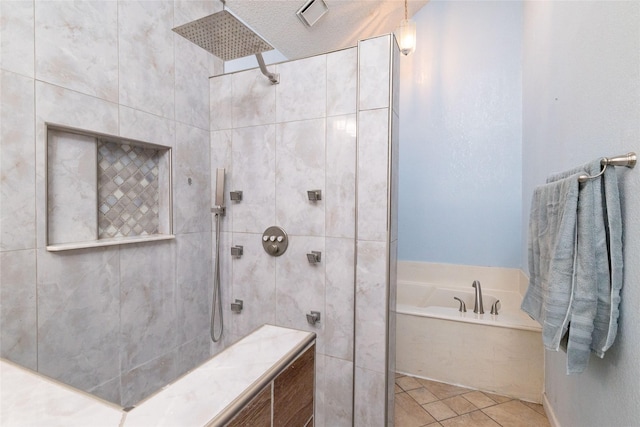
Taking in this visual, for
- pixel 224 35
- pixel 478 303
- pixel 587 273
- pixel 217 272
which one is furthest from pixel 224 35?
pixel 478 303

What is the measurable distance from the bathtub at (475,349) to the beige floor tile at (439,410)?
0.89 feet

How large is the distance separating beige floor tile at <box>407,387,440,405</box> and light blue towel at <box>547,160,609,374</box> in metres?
1.17

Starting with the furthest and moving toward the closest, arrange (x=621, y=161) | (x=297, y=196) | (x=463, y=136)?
1. (x=463, y=136)
2. (x=297, y=196)
3. (x=621, y=161)

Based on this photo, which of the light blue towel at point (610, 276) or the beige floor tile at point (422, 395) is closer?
the light blue towel at point (610, 276)

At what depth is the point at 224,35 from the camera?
126 cm

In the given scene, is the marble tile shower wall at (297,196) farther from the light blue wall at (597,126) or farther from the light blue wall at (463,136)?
the light blue wall at (463,136)

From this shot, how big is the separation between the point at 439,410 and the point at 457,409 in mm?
119

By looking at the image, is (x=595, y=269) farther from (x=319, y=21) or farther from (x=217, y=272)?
(x=319, y=21)

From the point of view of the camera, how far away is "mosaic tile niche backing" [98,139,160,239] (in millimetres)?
1381

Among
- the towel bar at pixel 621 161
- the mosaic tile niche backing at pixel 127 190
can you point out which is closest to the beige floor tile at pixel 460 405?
the towel bar at pixel 621 161

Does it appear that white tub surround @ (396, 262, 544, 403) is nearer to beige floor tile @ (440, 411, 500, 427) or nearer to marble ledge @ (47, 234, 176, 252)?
beige floor tile @ (440, 411, 500, 427)

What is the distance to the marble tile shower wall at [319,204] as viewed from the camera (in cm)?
141

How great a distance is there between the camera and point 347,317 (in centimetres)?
151

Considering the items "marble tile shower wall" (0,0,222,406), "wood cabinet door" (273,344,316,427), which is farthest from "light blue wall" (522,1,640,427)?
"marble tile shower wall" (0,0,222,406)
